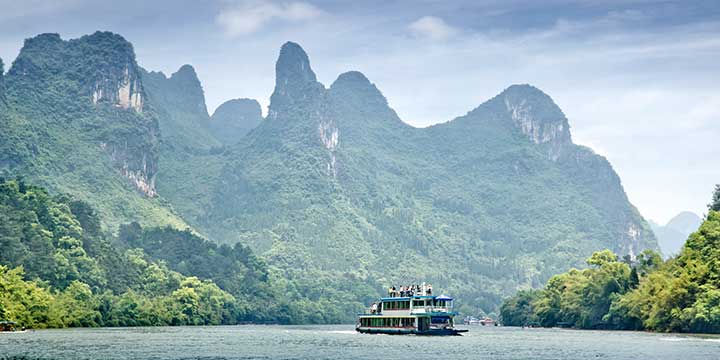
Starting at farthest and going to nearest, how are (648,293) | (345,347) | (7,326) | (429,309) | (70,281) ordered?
(70,281), (648,293), (429,309), (7,326), (345,347)

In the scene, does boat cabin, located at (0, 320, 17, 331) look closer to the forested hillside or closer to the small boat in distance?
the forested hillside

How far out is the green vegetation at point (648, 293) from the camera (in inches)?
4875

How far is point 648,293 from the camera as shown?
5477 inches

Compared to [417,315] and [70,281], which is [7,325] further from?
[417,315]

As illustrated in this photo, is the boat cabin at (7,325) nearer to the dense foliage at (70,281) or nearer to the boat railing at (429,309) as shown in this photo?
the dense foliage at (70,281)

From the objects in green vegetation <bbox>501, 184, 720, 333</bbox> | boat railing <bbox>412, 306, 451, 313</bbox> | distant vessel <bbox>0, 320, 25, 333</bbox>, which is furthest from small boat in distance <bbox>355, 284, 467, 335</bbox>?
distant vessel <bbox>0, 320, 25, 333</bbox>

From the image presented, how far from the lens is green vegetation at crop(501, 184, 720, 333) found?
12381 centimetres

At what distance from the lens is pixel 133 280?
190750 millimetres

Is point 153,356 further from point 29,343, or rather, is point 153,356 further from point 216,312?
point 216,312

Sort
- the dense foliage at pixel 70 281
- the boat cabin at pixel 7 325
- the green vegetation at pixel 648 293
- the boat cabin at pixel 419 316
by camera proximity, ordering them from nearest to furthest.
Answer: the boat cabin at pixel 7 325, the green vegetation at pixel 648 293, the boat cabin at pixel 419 316, the dense foliage at pixel 70 281

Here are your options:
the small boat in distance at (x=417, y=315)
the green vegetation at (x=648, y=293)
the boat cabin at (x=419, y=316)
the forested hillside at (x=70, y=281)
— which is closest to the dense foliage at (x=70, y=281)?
the forested hillside at (x=70, y=281)

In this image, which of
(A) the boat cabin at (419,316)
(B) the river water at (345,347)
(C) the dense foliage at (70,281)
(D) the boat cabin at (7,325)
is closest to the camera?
(B) the river water at (345,347)

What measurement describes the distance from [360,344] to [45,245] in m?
67.8

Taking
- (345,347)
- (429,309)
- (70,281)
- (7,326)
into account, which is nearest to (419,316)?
(429,309)
